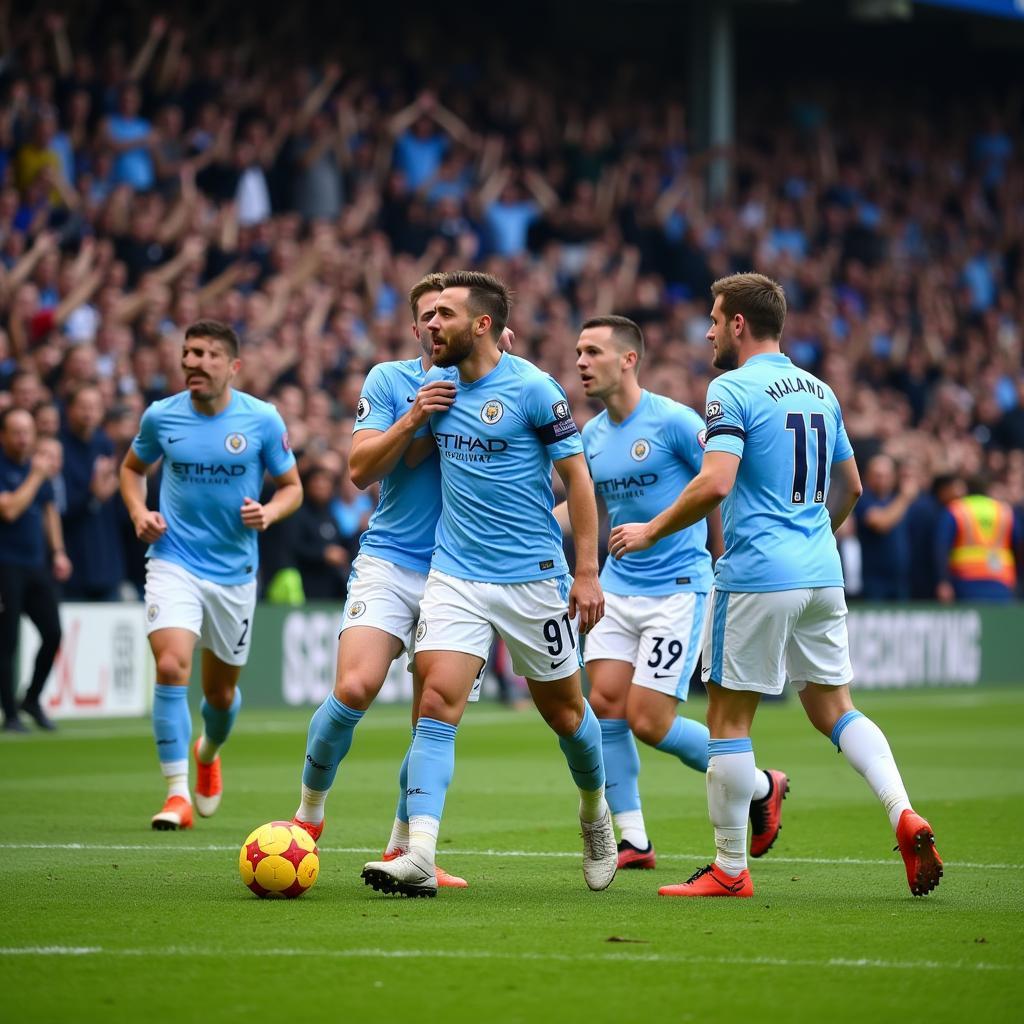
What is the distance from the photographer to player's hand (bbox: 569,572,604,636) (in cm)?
752

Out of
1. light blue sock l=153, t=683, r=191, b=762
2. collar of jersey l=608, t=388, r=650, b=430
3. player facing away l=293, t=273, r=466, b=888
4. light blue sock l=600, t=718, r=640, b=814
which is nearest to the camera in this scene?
player facing away l=293, t=273, r=466, b=888

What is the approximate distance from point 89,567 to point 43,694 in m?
1.16

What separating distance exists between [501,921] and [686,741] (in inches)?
105

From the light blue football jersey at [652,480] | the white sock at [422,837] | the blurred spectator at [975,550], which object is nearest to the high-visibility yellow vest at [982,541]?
the blurred spectator at [975,550]

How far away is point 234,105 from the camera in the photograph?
Answer: 72.1 feet

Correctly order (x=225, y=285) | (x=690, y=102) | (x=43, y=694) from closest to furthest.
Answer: (x=43, y=694), (x=225, y=285), (x=690, y=102)

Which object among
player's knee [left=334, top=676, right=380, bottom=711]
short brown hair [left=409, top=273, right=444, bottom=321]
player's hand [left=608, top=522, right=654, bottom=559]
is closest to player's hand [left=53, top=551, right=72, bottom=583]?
short brown hair [left=409, top=273, right=444, bottom=321]

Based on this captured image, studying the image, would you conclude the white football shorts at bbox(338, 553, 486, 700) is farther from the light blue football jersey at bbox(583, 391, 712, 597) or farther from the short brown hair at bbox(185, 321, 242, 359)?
the short brown hair at bbox(185, 321, 242, 359)

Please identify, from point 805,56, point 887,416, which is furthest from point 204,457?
point 805,56

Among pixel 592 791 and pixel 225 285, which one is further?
pixel 225 285

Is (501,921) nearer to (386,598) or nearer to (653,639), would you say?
(386,598)

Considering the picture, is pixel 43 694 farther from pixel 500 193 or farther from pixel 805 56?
pixel 805 56

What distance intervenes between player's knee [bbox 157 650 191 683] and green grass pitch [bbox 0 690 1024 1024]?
81 centimetres

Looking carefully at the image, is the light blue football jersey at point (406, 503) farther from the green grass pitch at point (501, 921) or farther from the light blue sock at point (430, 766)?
the green grass pitch at point (501, 921)
